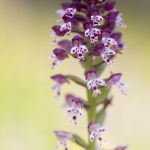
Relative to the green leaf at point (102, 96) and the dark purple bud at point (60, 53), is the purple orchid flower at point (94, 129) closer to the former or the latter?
the green leaf at point (102, 96)

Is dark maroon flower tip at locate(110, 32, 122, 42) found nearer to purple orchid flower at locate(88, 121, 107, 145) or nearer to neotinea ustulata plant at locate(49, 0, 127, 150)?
neotinea ustulata plant at locate(49, 0, 127, 150)

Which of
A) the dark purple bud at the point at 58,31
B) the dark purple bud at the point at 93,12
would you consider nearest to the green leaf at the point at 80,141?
the dark purple bud at the point at 58,31

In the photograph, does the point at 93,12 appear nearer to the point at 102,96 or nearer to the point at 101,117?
the point at 102,96

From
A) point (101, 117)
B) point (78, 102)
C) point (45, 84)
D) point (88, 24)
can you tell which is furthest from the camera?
point (45, 84)

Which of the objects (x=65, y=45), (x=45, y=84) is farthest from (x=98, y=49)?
(x=45, y=84)

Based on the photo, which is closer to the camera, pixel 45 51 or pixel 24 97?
pixel 24 97

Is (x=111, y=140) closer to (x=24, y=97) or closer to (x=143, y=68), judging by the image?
(x=24, y=97)

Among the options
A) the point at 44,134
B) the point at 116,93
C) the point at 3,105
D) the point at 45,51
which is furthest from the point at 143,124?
the point at 45,51

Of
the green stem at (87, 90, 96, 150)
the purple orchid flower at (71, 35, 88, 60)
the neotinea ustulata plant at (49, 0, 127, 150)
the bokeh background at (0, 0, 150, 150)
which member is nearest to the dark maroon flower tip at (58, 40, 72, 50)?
the neotinea ustulata plant at (49, 0, 127, 150)

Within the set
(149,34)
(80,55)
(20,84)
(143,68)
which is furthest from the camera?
(149,34)
